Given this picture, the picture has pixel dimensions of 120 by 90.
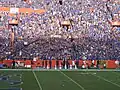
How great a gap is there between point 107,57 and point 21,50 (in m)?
8.89

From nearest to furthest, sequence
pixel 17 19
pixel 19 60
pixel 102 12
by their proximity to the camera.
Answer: pixel 19 60 < pixel 17 19 < pixel 102 12

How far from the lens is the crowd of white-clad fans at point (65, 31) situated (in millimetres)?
32625

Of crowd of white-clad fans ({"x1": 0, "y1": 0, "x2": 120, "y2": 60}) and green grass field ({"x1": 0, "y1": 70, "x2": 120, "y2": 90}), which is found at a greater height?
crowd of white-clad fans ({"x1": 0, "y1": 0, "x2": 120, "y2": 60})

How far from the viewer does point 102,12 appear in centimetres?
3938

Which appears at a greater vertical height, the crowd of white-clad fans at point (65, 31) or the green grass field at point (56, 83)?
the crowd of white-clad fans at point (65, 31)

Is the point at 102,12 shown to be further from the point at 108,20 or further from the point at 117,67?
the point at 117,67

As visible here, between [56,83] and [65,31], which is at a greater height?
[65,31]

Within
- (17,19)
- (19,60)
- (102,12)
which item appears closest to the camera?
(19,60)

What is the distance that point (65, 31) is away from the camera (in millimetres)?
35781

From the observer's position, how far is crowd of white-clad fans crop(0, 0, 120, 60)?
107ft

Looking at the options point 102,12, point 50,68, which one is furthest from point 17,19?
point 102,12

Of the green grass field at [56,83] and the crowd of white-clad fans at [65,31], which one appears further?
the crowd of white-clad fans at [65,31]

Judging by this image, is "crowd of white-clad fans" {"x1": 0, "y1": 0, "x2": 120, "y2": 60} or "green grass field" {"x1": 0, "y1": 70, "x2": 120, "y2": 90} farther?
"crowd of white-clad fans" {"x1": 0, "y1": 0, "x2": 120, "y2": 60}

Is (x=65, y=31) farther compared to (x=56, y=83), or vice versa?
(x=65, y=31)
